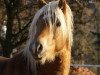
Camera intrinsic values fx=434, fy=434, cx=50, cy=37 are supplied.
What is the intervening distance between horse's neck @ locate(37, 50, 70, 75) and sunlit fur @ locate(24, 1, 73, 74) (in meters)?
0.08

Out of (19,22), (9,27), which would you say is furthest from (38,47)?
(19,22)

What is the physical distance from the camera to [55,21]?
5.70m

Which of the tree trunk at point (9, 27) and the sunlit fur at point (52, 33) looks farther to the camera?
the tree trunk at point (9, 27)

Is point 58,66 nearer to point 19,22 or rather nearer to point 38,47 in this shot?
point 38,47

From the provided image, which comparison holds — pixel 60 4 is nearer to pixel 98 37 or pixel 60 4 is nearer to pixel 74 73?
pixel 74 73

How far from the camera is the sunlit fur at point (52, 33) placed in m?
5.48

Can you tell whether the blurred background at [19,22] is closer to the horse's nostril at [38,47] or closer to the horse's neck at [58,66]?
the horse's neck at [58,66]

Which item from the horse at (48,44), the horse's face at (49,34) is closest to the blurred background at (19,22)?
the horse at (48,44)

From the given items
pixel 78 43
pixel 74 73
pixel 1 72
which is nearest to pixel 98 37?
pixel 78 43

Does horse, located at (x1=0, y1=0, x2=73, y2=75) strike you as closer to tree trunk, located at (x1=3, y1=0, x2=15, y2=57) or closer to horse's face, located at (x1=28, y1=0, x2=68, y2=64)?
horse's face, located at (x1=28, y1=0, x2=68, y2=64)

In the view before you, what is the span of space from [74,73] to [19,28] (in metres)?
4.10

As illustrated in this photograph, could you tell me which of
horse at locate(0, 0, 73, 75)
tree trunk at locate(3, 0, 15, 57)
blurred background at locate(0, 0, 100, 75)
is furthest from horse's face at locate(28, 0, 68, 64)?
tree trunk at locate(3, 0, 15, 57)

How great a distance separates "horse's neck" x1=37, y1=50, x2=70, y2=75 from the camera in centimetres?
570

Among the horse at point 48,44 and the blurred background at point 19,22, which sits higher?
the blurred background at point 19,22
